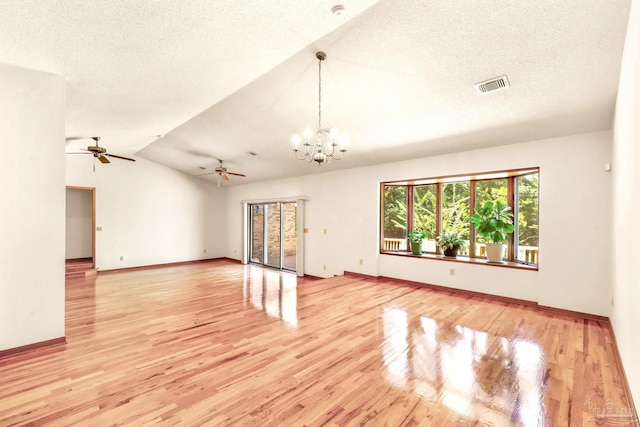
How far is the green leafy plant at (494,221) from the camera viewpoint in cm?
488

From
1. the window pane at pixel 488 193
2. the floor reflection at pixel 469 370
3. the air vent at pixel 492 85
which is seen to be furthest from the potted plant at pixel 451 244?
the air vent at pixel 492 85

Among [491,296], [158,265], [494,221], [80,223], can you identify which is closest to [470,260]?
[491,296]

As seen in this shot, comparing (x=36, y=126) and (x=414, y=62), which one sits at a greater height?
(x=414, y=62)

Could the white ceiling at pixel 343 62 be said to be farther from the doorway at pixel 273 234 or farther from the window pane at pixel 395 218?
the doorway at pixel 273 234

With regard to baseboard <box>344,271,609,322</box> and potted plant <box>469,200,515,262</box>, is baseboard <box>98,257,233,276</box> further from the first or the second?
potted plant <box>469,200,515,262</box>

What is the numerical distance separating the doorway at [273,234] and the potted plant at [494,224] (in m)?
4.79

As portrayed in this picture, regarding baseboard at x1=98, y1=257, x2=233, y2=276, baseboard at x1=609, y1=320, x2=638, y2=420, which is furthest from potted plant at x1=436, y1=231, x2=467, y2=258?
baseboard at x1=98, y1=257, x2=233, y2=276

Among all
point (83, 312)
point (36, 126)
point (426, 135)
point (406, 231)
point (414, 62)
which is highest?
point (414, 62)

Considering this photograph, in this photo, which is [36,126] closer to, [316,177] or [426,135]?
[426,135]

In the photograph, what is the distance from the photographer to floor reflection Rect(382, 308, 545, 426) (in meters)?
2.05

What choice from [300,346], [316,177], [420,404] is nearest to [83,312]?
[300,346]

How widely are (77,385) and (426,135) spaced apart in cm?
516

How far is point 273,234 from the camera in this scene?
29.8ft

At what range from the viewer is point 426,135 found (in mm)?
4691
